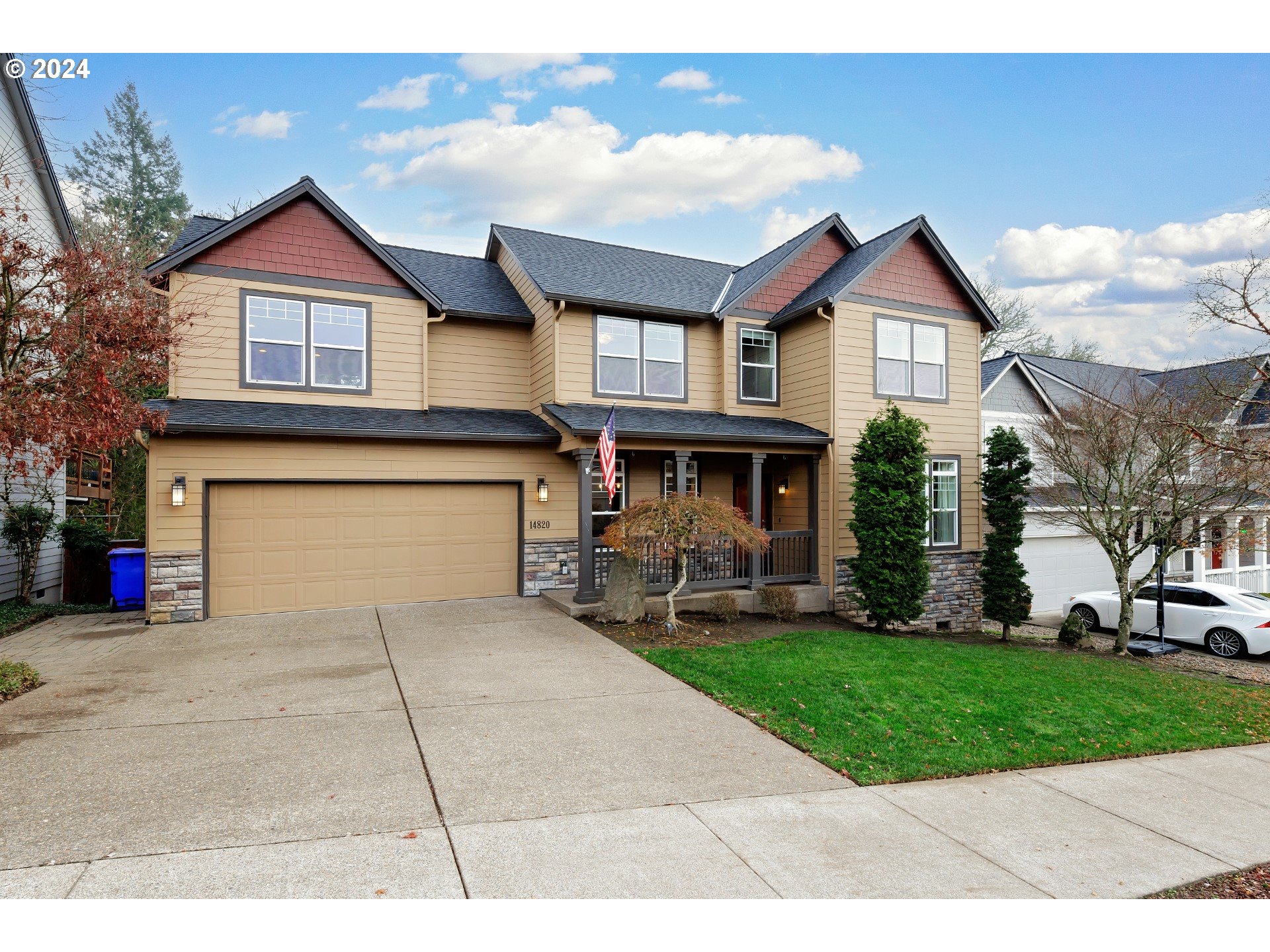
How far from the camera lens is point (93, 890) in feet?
10.4

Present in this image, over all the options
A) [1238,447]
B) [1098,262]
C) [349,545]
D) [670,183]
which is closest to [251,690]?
[349,545]

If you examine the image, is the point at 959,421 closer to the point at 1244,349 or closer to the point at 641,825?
the point at 1244,349

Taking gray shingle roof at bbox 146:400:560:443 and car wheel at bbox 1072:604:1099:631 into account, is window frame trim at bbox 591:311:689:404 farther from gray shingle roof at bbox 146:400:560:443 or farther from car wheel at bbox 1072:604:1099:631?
car wheel at bbox 1072:604:1099:631

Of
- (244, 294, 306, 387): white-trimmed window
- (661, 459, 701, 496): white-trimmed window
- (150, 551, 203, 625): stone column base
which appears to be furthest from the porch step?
(244, 294, 306, 387): white-trimmed window

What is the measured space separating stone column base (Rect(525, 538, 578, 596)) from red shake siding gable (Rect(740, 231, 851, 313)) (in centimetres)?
593

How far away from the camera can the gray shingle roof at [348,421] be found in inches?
384

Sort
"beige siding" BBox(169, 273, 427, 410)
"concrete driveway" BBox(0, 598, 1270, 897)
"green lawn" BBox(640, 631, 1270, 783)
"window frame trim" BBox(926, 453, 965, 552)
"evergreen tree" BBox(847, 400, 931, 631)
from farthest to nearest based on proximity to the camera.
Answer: "window frame trim" BBox(926, 453, 965, 552) < "evergreen tree" BBox(847, 400, 931, 631) < "beige siding" BBox(169, 273, 427, 410) < "green lawn" BBox(640, 631, 1270, 783) < "concrete driveway" BBox(0, 598, 1270, 897)

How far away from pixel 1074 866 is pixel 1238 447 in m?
3.87

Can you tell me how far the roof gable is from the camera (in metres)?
10.6

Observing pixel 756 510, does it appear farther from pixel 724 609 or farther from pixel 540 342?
pixel 540 342

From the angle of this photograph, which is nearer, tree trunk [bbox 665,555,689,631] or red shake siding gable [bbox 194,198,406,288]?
tree trunk [bbox 665,555,689,631]

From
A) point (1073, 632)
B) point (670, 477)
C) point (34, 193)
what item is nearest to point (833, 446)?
point (670, 477)

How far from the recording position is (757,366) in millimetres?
13906

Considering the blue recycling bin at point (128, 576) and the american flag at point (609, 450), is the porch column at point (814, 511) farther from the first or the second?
the blue recycling bin at point (128, 576)
